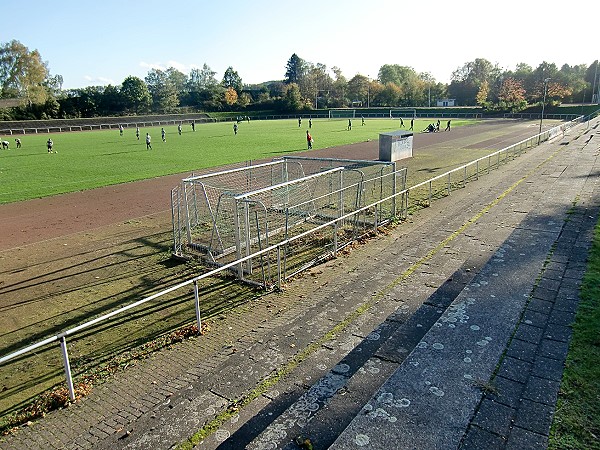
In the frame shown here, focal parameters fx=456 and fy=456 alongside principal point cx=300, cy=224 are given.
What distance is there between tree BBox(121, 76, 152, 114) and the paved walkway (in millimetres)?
104010

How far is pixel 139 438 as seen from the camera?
5316 millimetres

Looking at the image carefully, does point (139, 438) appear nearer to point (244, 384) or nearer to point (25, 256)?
point (244, 384)

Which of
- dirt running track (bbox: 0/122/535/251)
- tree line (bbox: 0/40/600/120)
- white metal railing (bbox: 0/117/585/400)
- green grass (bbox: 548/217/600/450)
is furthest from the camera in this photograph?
tree line (bbox: 0/40/600/120)

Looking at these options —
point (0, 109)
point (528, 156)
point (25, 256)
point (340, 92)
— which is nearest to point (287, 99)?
point (340, 92)

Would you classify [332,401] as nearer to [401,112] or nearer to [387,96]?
[401,112]

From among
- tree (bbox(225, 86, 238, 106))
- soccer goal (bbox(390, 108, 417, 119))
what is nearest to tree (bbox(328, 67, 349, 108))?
soccer goal (bbox(390, 108, 417, 119))

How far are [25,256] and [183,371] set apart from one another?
9.03 metres

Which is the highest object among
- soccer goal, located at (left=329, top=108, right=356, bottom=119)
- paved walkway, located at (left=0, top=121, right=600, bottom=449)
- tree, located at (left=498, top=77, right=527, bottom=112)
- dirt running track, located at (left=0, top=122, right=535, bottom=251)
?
tree, located at (left=498, top=77, right=527, bottom=112)

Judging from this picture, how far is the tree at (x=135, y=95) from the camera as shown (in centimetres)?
10304

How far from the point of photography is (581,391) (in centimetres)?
516

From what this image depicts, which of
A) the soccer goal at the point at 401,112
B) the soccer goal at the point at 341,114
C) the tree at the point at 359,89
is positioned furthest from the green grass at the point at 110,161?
the tree at the point at 359,89

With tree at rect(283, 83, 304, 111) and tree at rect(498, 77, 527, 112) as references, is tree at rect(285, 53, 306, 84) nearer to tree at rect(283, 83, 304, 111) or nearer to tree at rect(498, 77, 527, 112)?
tree at rect(283, 83, 304, 111)

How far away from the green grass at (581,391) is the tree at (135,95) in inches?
4285

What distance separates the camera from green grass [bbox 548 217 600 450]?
4418 millimetres
